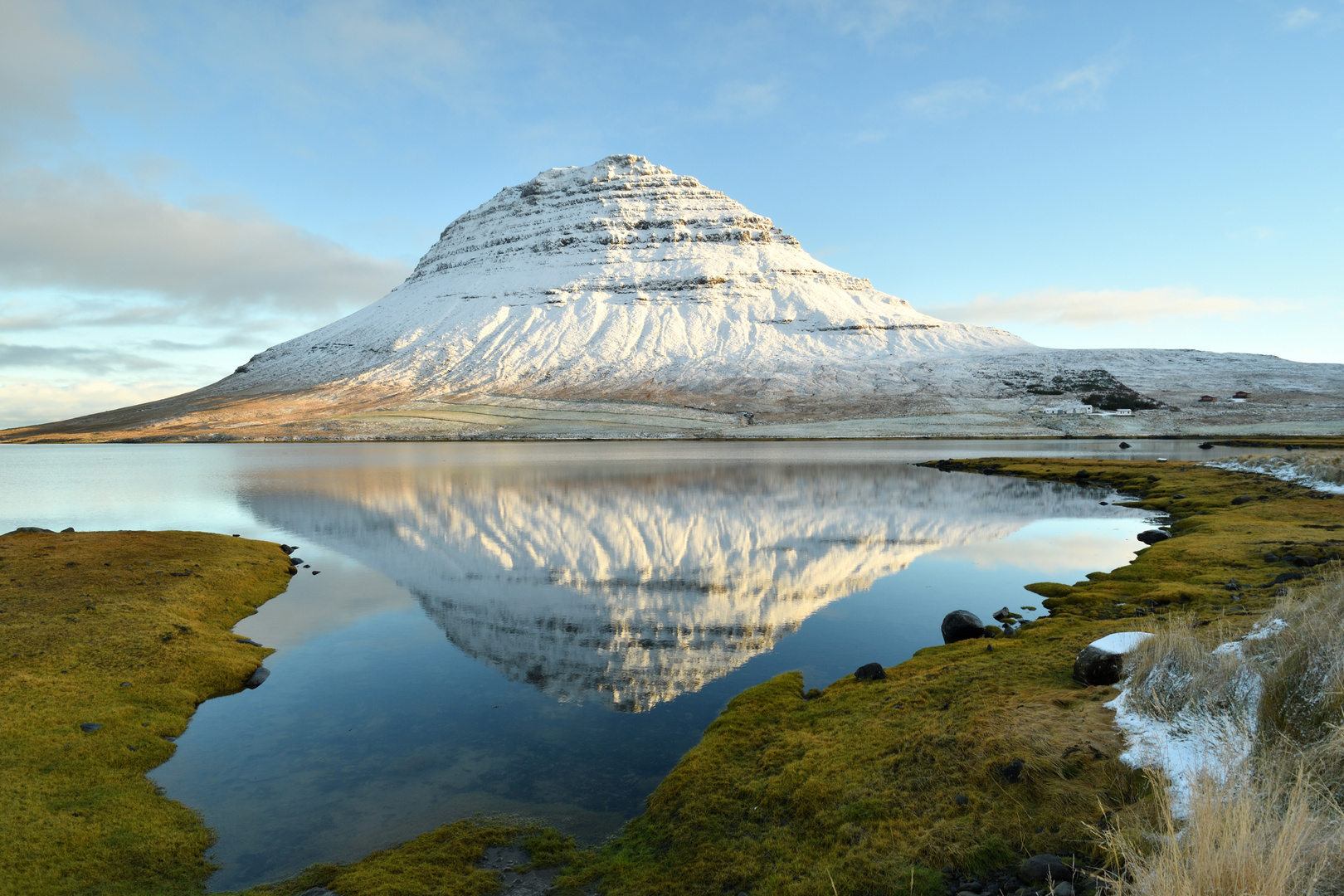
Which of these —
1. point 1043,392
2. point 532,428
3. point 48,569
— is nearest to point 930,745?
point 48,569

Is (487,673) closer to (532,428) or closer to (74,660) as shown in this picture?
(74,660)

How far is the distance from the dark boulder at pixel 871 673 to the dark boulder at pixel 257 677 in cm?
1363

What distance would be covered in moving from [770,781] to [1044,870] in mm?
4099

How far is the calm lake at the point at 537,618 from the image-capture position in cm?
1114

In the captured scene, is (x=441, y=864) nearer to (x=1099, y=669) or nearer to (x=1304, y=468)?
(x=1099, y=669)

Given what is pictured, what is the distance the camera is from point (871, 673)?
14.3 meters

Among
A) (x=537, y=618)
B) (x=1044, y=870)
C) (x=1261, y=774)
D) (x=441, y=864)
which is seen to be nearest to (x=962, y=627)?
(x=1261, y=774)

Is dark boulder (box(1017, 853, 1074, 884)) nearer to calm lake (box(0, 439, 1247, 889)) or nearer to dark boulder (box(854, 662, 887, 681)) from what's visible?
calm lake (box(0, 439, 1247, 889))

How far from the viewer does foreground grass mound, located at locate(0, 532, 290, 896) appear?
9086mm

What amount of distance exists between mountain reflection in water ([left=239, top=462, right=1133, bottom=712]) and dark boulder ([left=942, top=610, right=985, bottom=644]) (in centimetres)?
413

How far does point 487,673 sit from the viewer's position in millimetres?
16469

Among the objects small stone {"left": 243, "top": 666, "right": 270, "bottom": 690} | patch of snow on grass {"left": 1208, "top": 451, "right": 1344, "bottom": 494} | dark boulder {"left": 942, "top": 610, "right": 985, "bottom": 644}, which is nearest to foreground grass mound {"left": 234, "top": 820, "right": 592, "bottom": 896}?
small stone {"left": 243, "top": 666, "right": 270, "bottom": 690}

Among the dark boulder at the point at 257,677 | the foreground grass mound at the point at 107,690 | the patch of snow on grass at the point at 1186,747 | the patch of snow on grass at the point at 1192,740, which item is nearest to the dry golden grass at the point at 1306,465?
the patch of snow on grass at the point at 1192,740

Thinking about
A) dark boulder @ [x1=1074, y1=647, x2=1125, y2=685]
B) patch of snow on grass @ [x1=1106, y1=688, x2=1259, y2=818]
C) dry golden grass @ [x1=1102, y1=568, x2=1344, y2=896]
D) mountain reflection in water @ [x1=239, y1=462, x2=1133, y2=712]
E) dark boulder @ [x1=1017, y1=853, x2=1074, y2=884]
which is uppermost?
dry golden grass @ [x1=1102, y1=568, x2=1344, y2=896]
